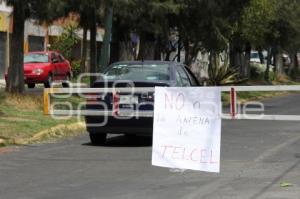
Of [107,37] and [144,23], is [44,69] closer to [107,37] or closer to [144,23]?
[144,23]

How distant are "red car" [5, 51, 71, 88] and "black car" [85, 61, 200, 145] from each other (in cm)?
1621

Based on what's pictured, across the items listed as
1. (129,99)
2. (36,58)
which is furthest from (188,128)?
(36,58)

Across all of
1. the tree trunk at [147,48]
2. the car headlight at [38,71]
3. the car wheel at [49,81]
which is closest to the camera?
the tree trunk at [147,48]

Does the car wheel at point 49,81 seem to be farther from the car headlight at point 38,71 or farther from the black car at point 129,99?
the black car at point 129,99

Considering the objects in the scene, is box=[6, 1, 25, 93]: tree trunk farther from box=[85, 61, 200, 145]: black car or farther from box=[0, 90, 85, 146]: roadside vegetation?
box=[85, 61, 200, 145]: black car

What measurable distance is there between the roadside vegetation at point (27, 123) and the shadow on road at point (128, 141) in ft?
3.74

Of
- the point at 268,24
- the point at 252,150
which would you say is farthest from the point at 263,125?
the point at 268,24

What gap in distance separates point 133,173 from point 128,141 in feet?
14.9

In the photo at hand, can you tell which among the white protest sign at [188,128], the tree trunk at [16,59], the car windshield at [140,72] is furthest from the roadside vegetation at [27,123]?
the white protest sign at [188,128]

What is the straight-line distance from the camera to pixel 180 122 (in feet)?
29.7

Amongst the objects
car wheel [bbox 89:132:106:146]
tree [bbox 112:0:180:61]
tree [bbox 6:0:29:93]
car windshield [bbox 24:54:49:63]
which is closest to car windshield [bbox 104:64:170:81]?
car wheel [bbox 89:132:106:146]

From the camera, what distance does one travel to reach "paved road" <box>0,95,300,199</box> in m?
8.77

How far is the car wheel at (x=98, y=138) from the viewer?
46.0ft

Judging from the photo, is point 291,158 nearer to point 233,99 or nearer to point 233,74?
point 233,99
